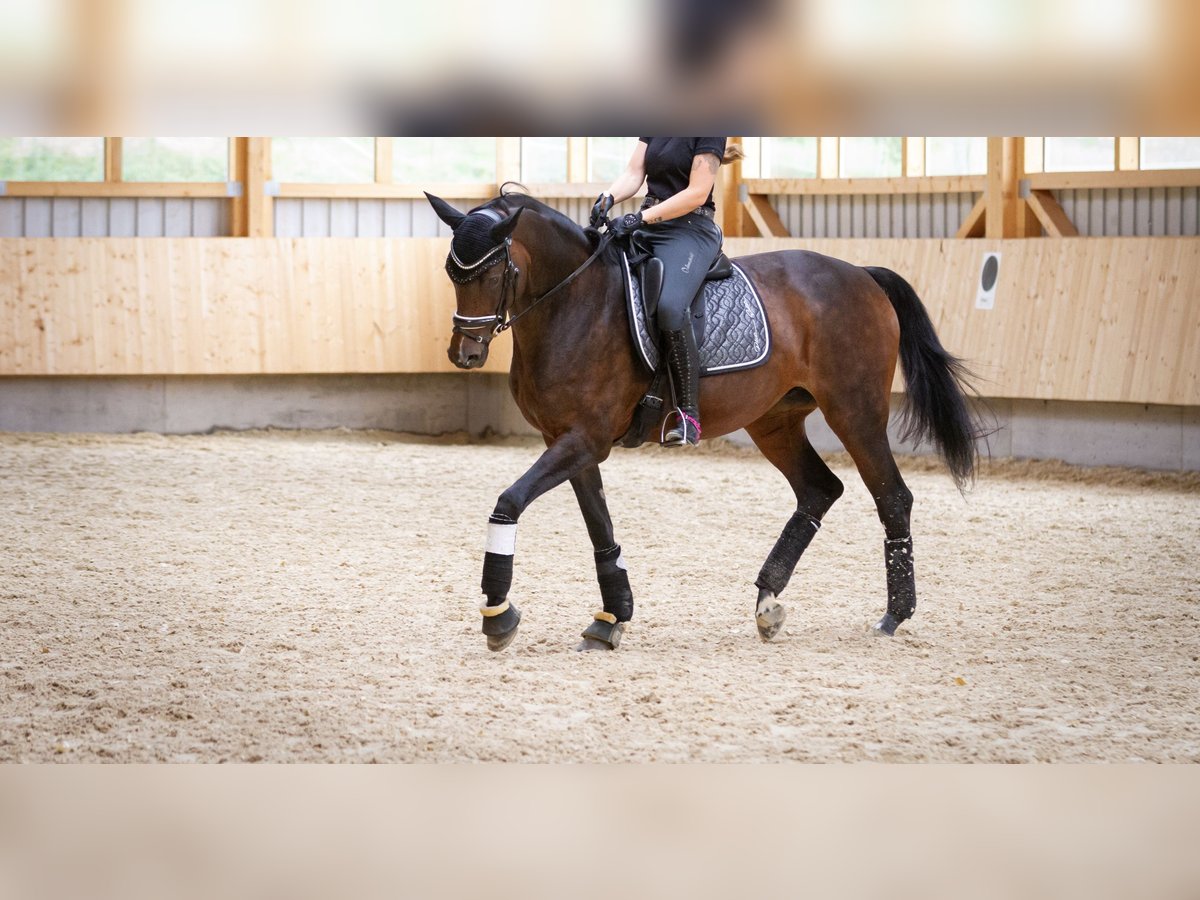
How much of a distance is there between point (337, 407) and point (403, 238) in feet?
5.96

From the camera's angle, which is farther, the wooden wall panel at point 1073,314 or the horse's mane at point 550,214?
the wooden wall panel at point 1073,314

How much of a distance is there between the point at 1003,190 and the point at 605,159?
13.4 feet

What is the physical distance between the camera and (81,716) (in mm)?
3760

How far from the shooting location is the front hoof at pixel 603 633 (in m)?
4.78

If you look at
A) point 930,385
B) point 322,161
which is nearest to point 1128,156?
point 930,385

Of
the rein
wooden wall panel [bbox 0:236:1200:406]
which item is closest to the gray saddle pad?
the rein

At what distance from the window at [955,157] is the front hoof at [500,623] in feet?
26.8

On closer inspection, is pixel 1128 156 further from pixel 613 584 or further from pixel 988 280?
pixel 613 584

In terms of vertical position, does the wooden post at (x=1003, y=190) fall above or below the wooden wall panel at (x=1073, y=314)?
above

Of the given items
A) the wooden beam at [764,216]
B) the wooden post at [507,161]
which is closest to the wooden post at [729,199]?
the wooden beam at [764,216]

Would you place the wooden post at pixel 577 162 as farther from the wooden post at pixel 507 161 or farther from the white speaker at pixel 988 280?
the white speaker at pixel 988 280

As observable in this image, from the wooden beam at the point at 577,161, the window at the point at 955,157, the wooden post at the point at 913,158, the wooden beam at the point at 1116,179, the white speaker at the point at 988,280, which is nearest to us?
the wooden beam at the point at 1116,179
